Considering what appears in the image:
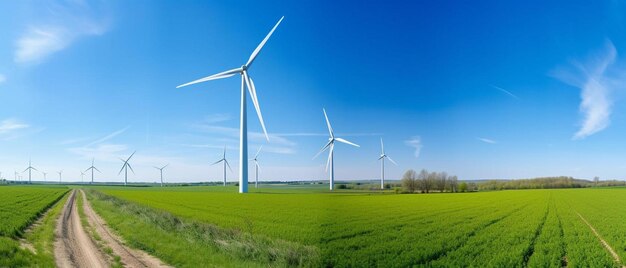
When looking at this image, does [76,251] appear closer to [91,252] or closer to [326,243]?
[91,252]

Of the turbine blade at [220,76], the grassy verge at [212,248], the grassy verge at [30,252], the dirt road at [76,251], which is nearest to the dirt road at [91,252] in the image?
the dirt road at [76,251]

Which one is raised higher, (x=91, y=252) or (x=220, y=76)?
(x=220, y=76)

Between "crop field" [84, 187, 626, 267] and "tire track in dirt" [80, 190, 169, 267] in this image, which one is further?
"crop field" [84, 187, 626, 267]

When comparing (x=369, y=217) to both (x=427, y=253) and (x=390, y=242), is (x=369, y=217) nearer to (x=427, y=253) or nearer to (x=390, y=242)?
(x=390, y=242)

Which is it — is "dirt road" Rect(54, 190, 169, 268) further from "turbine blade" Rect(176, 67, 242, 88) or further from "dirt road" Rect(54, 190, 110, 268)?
"turbine blade" Rect(176, 67, 242, 88)

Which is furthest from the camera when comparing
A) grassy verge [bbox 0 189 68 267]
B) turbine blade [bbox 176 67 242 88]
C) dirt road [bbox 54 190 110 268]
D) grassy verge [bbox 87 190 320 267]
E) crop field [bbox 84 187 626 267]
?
turbine blade [bbox 176 67 242 88]

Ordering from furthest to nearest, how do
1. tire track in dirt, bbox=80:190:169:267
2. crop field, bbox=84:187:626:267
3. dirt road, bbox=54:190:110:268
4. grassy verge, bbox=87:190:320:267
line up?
crop field, bbox=84:187:626:267
tire track in dirt, bbox=80:190:169:267
dirt road, bbox=54:190:110:268
grassy verge, bbox=87:190:320:267

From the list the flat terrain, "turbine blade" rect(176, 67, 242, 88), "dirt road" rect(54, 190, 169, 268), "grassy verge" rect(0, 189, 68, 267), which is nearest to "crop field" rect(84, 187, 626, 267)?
the flat terrain

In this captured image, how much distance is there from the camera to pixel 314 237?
56.7ft

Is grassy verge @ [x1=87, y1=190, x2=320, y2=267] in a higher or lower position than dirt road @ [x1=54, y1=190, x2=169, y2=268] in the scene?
higher

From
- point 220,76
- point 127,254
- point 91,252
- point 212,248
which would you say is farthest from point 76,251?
point 220,76

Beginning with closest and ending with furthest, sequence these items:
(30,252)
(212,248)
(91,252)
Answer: (30,252) → (212,248) → (91,252)

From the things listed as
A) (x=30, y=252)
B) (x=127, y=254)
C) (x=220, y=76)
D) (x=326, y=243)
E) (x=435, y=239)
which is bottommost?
(x=435, y=239)

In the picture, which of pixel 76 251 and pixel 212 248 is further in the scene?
pixel 76 251
